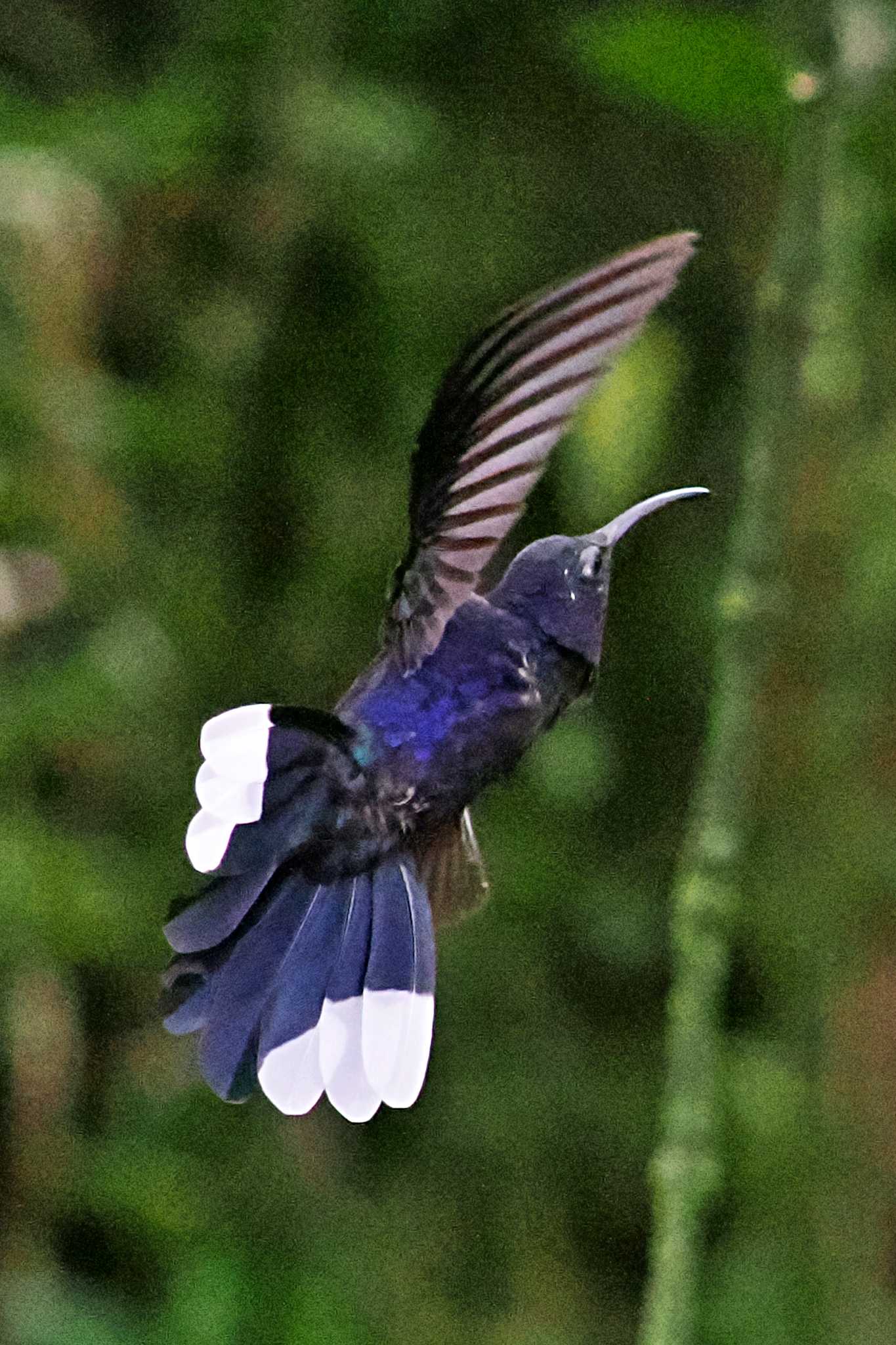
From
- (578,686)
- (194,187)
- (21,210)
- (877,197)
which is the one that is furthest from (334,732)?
(194,187)

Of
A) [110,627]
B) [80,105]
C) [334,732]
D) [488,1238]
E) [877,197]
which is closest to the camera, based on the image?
[334,732]

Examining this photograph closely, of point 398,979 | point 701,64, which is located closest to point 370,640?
point 701,64

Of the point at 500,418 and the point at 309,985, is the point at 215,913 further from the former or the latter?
the point at 500,418

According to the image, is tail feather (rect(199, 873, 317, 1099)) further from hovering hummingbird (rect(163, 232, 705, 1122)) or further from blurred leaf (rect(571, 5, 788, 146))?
blurred leaf (rect(571, 5, 788, 146))

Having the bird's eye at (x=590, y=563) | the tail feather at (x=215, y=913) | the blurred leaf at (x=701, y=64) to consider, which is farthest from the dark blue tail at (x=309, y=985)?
the blurred leaf at (x=701, y=64)

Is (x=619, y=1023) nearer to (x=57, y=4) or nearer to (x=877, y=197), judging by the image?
(x=877, y=197)

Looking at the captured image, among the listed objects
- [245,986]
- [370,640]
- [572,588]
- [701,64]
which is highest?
[701,64]

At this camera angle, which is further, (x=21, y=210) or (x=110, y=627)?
(x=110, y=627)

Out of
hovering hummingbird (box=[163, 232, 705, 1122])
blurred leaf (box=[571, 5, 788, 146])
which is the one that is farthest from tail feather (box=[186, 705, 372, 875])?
blurred leaf (box=[571, 5, 788, 146])
